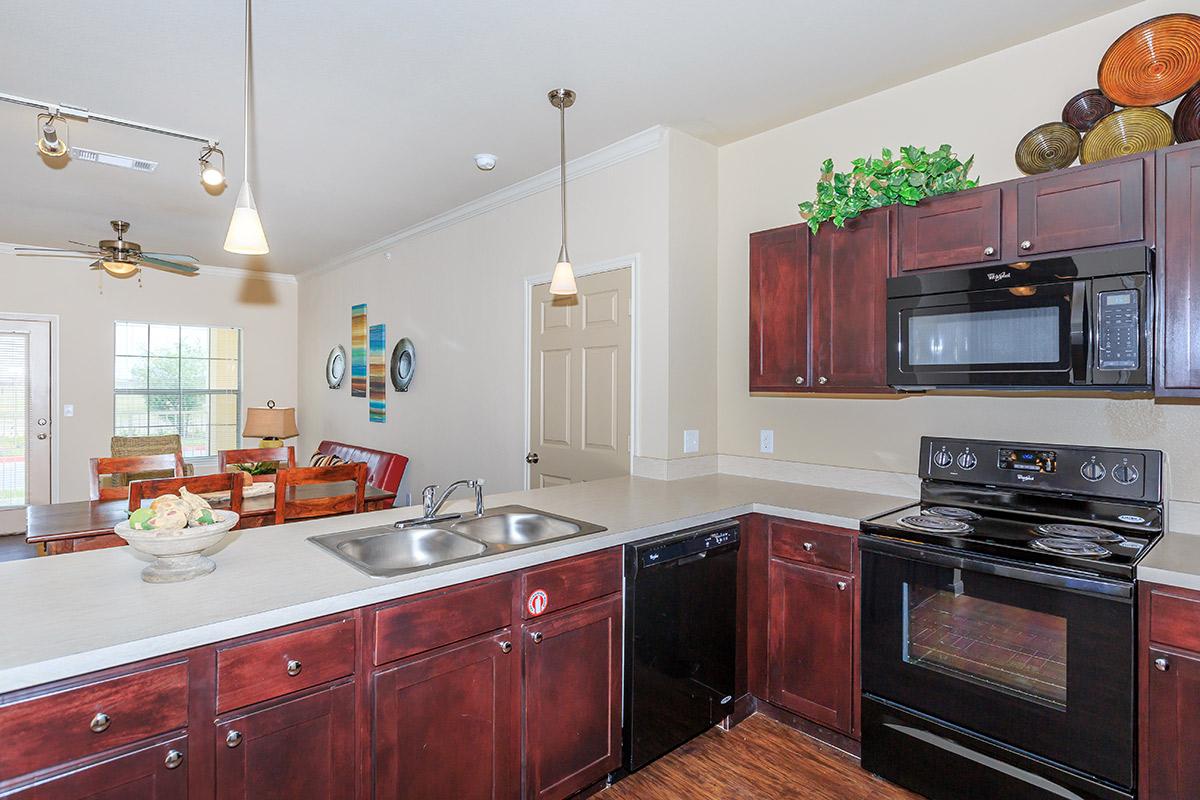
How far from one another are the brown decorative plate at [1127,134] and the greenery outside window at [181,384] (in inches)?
292

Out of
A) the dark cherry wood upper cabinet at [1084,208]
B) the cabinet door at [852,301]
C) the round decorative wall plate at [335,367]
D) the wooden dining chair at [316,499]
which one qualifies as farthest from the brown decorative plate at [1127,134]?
the round decorative wall plate at [335,367]

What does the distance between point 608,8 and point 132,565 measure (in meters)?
2.19

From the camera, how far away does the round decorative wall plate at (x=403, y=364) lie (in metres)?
5.15

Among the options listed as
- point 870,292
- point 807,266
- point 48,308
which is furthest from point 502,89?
point 48,308

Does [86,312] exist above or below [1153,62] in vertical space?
below

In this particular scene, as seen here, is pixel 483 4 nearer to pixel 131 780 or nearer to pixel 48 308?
pixel 131 780

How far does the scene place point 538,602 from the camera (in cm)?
188

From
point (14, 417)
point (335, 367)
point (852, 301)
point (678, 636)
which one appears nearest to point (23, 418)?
point (14, 417)

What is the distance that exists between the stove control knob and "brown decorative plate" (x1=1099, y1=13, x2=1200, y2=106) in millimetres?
1170

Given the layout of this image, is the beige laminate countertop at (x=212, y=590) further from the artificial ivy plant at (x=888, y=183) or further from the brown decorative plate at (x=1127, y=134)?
the brown decorative plate at (x=1127, y=134)

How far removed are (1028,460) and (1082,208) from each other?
881mm

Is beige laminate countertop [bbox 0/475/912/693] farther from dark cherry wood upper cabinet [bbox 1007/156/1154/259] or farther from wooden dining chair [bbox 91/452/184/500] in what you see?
wooden dining chair [bbox 91/452/184/500]

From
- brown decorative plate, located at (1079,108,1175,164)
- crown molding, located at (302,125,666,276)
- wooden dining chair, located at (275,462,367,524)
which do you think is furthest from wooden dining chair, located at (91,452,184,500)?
brown decorative plate, located at (1079,108,1175,164)

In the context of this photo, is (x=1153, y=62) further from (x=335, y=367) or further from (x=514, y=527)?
(x=335, y=367)
